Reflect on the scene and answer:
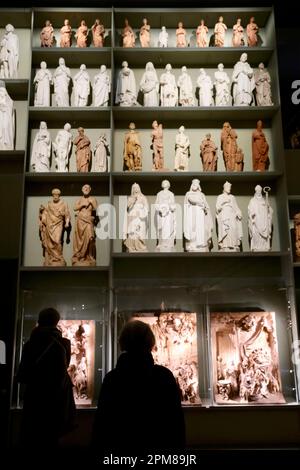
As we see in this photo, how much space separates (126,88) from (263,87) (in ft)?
4.47

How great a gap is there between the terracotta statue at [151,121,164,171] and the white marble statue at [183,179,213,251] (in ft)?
1.22

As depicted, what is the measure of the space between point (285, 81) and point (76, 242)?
260cm

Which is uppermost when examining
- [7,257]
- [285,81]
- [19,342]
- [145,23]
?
[145,23]

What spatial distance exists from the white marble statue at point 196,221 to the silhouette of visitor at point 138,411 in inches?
99.7

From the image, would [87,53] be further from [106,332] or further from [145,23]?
[106,332]

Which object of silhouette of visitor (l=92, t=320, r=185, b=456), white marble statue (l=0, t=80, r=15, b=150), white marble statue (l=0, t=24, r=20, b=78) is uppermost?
white marble statue (l=0, t=24, r=20, b=78)

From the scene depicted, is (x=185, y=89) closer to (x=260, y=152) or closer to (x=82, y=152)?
(x=260, y=152)

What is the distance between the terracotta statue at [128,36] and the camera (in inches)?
204

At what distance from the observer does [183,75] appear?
16.9 feet

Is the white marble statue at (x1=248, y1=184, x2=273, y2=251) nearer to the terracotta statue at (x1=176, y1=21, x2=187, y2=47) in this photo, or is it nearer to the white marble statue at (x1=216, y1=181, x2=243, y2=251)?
the white marble statue at (x1=216, y1=181, x2=243, y2=251)

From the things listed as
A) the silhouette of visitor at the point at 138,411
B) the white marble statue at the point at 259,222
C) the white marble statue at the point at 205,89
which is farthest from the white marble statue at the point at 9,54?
the silhouette of visitor at the point at 138,411

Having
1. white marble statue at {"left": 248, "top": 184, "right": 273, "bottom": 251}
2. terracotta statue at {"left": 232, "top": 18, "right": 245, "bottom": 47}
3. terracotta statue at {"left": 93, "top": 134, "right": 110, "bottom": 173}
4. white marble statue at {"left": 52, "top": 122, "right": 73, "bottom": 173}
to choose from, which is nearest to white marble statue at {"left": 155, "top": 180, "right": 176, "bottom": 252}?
terracotta statue at {"left": 93, "top": 134, "right": 110, "bottom": 173}

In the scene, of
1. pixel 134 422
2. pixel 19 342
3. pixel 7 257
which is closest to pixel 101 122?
pixel 7 257

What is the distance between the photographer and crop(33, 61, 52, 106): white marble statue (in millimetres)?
4996
